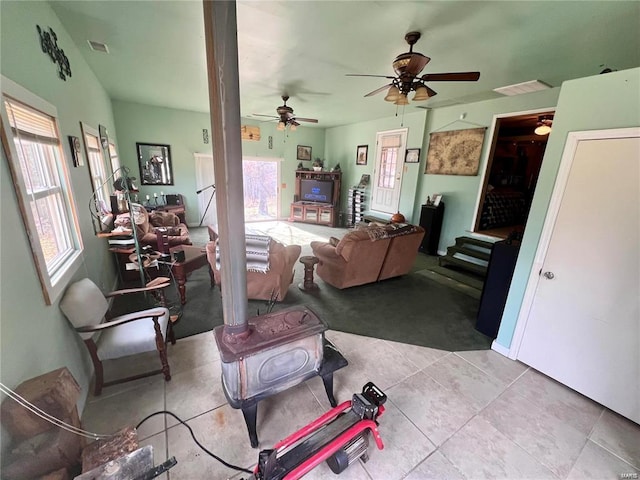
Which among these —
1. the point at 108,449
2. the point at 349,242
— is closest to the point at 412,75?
the point at 349,242

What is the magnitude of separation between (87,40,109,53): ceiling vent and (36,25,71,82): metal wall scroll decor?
473 millimetres

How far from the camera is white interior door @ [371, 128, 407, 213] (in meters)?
5.79

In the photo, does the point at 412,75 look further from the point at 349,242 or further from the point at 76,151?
the point at 76,151

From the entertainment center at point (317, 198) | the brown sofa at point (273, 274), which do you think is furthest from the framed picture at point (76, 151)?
the entertainment center at point (317, 198)

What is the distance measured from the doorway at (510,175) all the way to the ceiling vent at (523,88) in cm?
35

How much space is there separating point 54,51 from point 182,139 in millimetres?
4361

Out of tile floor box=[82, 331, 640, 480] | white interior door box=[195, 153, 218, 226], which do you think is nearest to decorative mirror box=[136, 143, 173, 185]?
white interior door box=[195, 153, 218, 226]

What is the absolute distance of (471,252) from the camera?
4.34 m

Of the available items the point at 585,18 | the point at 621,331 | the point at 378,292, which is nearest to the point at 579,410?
the point at 621,331

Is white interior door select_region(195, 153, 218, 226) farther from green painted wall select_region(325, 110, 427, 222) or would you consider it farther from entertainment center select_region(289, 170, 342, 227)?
green painted wall select_region(325, 110, 427, 222)

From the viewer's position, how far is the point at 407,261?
153 inches

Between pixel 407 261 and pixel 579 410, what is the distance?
7.46 feet

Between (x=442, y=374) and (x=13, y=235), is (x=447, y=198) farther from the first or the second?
(x=13, y=235)

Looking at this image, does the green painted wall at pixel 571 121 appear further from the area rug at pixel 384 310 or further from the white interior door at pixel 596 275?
the area rug at pixel 384 310
